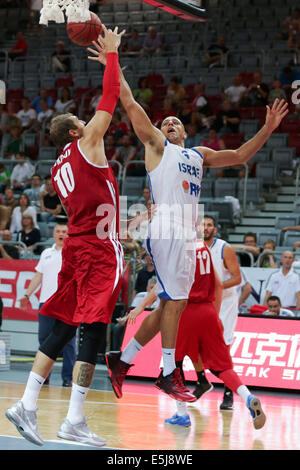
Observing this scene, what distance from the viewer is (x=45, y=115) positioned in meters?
18.0

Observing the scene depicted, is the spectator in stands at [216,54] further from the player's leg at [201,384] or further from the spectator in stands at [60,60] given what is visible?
the player's leg at [201,384]

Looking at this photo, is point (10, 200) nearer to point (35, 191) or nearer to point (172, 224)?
point (35, 191)

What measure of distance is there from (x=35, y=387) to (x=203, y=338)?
2.26m

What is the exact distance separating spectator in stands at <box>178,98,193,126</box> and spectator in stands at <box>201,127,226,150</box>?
115 centimetres

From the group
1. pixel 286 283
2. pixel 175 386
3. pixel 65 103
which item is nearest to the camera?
pixel 175 386

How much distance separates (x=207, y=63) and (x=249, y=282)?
847 cm

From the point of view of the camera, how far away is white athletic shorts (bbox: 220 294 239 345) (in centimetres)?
895

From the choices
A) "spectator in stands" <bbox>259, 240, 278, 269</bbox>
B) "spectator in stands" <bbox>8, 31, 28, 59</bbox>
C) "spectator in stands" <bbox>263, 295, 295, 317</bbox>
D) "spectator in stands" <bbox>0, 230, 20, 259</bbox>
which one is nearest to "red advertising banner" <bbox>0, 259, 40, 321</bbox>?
"spectator in stands" <bbox>0, 230, 20, 259</bbox>

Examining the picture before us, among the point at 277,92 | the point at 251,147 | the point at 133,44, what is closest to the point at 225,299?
the point at 251,147

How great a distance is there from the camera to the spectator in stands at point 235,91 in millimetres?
16359

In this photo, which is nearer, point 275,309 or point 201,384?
point 201,384

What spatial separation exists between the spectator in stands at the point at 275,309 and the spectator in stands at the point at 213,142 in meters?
4.86

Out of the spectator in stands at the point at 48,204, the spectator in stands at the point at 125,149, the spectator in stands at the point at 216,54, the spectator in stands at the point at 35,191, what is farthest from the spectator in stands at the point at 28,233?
the spectator in stands at the point at 216,54

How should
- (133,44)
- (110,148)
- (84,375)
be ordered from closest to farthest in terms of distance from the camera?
(84,375) → (110,148) → (133,44)
